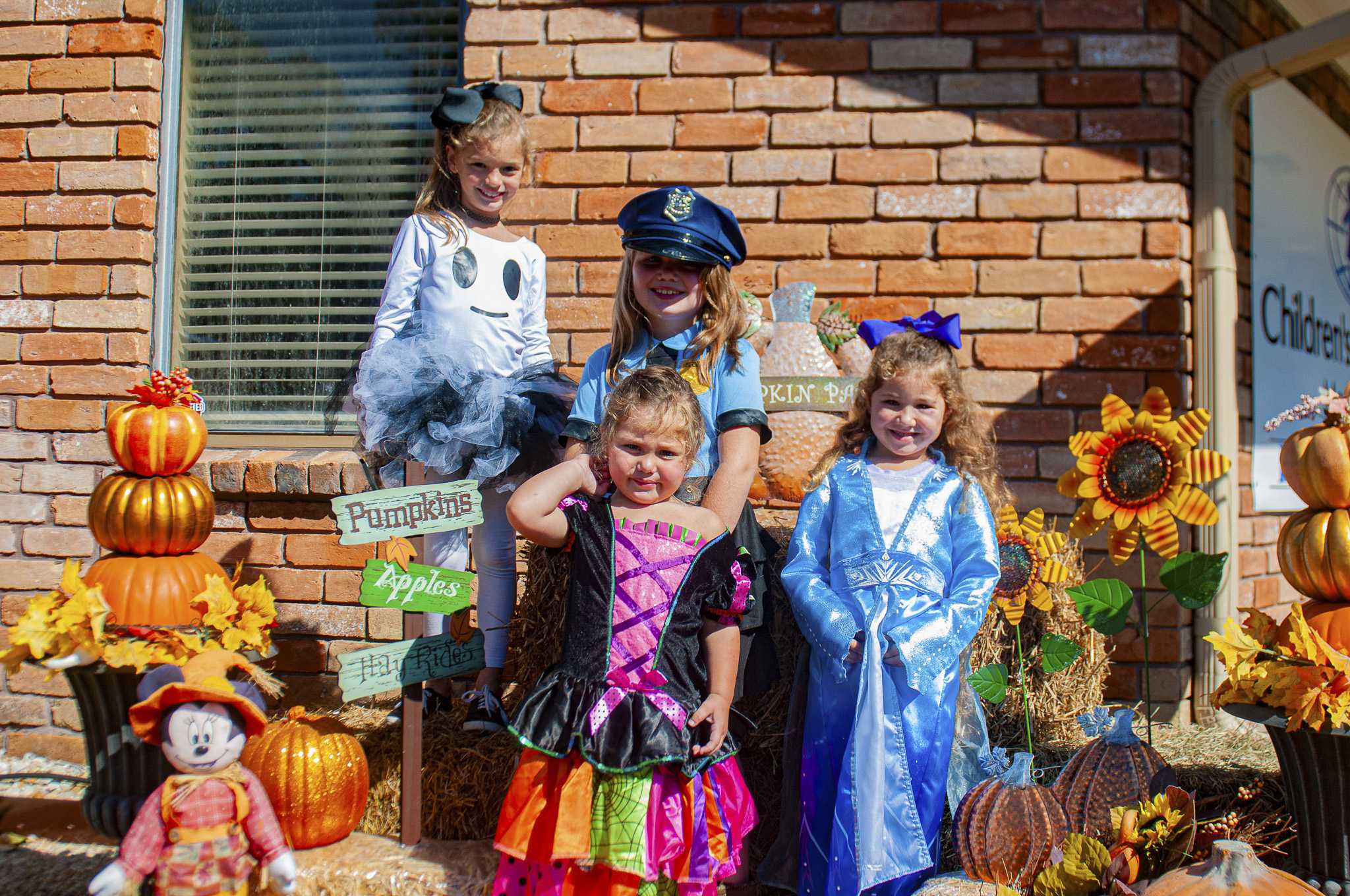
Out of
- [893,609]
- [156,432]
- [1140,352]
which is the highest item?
[1140,352]

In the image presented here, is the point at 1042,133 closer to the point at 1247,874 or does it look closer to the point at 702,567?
the point at 702,567

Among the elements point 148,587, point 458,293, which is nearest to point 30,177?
point 148,587

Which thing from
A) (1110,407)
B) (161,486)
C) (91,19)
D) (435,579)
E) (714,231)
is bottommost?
(435,579)

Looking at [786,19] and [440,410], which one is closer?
[440,410]

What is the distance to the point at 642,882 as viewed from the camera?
2.28m

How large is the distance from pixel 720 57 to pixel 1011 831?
309cm

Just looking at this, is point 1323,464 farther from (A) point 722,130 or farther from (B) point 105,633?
(B) point 105,633

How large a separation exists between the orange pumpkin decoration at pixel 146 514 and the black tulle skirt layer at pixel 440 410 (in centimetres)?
75

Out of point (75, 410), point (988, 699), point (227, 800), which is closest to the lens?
point (227, 800)

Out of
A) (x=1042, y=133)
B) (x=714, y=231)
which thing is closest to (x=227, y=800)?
(x=714, y=231)

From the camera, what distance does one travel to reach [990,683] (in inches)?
104

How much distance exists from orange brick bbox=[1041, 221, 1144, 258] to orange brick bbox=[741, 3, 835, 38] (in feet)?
3.97

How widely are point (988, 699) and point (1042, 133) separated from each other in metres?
2.36

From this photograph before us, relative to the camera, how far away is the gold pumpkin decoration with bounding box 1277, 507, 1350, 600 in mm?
2537
